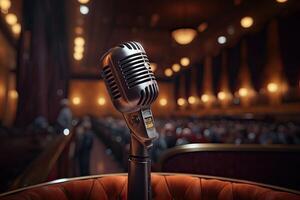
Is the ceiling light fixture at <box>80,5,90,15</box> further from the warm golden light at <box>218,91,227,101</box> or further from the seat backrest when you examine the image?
the warm golden light at <box>218,91,227,101</box>

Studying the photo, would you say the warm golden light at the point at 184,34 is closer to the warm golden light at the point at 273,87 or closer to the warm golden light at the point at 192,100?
the warm golden light at the point at 273,87

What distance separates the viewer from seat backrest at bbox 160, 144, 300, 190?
2.69 m

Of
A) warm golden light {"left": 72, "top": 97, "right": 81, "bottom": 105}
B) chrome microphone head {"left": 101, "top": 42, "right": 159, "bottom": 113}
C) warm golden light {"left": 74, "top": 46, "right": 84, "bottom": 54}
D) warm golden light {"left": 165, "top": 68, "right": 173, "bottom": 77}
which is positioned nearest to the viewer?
chrome microphone head {"left": 101, "top": 42, "right": 159, "bottom": 113}

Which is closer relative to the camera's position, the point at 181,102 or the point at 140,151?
the point at 140,151

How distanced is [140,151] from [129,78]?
0.25 metres

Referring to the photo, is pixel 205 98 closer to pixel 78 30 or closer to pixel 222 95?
pixel 222 95

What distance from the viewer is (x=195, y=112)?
1580 cm

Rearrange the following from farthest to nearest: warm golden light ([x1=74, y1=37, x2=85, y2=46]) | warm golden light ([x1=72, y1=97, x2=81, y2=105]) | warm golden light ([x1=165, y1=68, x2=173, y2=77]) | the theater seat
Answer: warm golden light ([x1=72, y1=97, x2=81, y2=105]) < warm golden light ([x1=165, y1=68, x2=173, y2=77]) < warm golden light ([x1=74, y1=37, x2=85, y2=46]) < the theater seat

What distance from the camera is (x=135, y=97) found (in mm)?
771

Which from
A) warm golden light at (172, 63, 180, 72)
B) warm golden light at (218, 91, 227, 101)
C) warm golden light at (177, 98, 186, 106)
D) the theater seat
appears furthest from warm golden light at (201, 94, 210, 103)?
the theater seat

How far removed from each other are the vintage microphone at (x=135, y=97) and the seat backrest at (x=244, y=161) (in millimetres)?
1905

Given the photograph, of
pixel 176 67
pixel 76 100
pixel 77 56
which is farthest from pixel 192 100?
pixel 76 100

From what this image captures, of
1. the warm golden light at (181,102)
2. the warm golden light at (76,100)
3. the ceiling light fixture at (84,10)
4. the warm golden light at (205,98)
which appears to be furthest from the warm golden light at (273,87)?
the warm golden light at (76,100)

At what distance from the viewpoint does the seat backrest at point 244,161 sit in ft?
8.82
